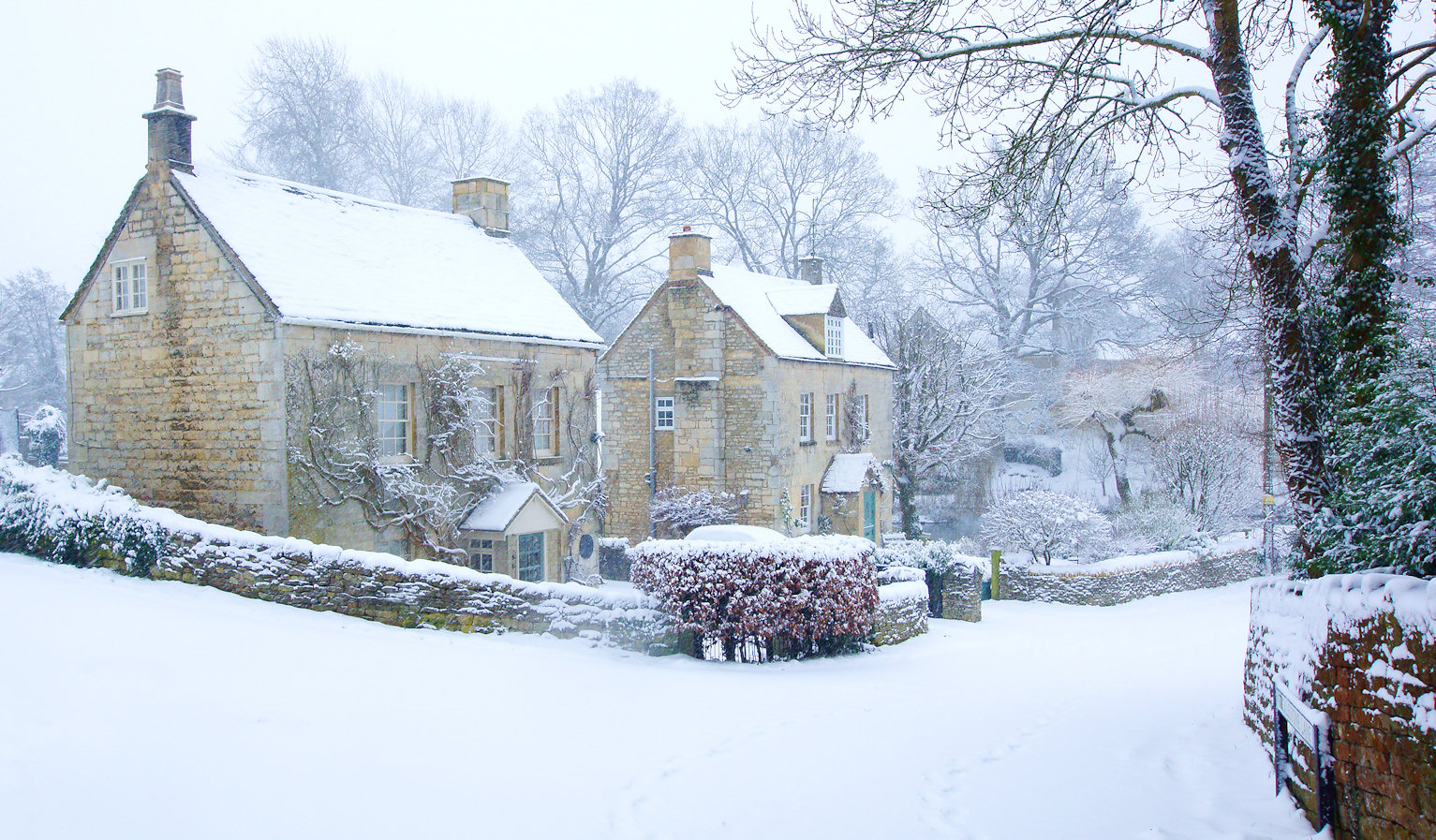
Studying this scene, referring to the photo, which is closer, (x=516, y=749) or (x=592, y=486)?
(x=516, y=749)

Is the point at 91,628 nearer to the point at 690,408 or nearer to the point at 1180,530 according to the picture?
the point at 690,408

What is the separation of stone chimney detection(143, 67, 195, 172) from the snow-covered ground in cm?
850

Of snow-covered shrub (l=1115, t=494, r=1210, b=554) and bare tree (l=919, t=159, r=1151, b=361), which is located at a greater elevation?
bare tree (l=919, t=159, r=1151, b=361)

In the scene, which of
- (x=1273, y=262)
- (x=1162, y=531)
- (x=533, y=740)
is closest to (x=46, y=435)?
Result: (x=533, y=740)

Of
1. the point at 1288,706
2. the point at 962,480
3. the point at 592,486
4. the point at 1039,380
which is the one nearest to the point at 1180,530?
the point at 962,480

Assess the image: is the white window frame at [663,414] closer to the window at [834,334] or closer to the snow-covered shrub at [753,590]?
the window at [834,334]

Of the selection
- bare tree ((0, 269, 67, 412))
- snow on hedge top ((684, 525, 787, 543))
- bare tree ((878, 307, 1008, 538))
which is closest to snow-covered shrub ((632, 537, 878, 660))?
snow on hedge top ((684, 525, 787, 543))

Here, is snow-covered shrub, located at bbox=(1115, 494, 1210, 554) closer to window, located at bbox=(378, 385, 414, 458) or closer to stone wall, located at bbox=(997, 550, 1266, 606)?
stone wall, located at bbox=(997, 550, 1266, 606)

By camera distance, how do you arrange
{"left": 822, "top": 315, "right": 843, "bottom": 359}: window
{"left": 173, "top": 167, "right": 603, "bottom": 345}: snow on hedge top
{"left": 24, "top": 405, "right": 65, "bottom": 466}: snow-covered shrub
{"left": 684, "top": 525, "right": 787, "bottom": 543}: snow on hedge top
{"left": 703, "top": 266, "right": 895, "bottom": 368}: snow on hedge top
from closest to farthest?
{"left": 684, "top": 525, "right": 787, "bottom": 543}: snow on hedge top, {"left": 173, "top": 167, "right": 603, "bottom": 345}: snow on hedge top, {"left": 703, "top": 266, "right": 895, "bottom": 368}: snow on hedge top, {"left": 822, "top": 315, "right": 843, "bottom": 359}: window, {"left": 24, "top": 405, "right": 65, "bottom": 466}: snow-covered shrub

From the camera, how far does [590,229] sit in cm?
4538

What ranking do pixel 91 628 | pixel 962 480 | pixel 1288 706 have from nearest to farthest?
pixel 1288 706 → pixel 91 628 → pixel 962 480

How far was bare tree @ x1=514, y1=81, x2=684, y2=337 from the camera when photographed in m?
44.8

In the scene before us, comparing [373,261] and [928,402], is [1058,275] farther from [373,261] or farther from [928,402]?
[373,261]

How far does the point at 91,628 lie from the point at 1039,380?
39269 mm
